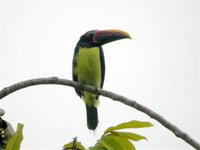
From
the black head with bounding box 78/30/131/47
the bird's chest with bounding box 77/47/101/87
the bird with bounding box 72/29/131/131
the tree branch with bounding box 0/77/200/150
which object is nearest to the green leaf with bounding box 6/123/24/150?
the tree branch with bounding box 0/77/200/150

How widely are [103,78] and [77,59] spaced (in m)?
0.70

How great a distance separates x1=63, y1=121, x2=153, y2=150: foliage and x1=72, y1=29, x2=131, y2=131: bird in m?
3.66

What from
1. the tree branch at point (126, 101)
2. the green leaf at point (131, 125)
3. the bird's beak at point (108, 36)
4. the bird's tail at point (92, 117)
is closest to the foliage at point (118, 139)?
the green leaf at point (131, 125)

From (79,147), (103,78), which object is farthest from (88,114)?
(79,147)

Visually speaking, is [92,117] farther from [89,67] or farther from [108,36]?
[108,36]

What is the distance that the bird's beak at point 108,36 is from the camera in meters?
5.74

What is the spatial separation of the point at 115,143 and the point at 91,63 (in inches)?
159

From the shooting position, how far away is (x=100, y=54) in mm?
6375

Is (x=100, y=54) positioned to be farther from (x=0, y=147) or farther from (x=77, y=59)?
(x=0, y=147)

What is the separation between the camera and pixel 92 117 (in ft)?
20.4

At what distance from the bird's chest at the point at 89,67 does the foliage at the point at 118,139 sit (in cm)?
384

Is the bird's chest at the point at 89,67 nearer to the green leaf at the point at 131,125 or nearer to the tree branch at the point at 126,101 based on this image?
the tree branch at the point at 126,101

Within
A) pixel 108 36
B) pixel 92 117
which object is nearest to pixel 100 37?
pixel 108 36

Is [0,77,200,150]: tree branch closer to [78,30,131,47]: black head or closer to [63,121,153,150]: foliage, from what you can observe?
[63,121,153,150]: foliage
